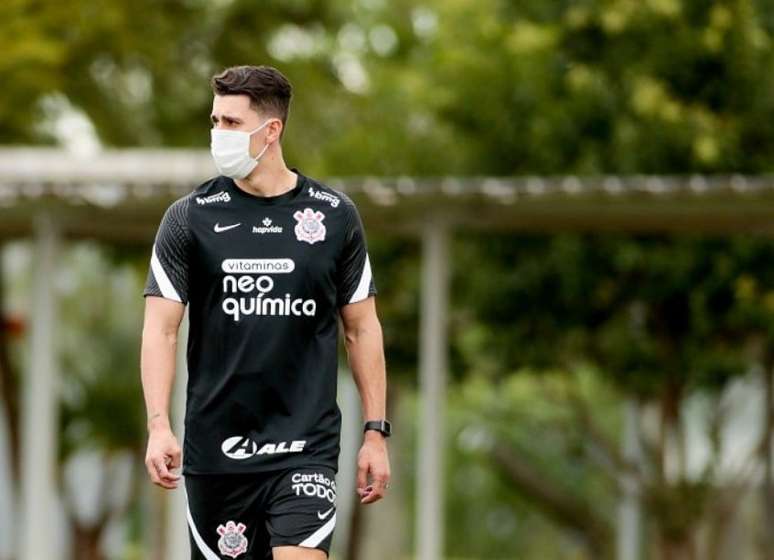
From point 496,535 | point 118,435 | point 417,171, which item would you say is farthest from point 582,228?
point 496,535

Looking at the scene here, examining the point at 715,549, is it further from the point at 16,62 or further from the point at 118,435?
the point at 118,435

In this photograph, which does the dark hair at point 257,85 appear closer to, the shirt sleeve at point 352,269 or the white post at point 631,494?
the shirt sleeve at point 352,269

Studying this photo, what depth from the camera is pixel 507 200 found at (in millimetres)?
14258

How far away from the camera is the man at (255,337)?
18.6ft

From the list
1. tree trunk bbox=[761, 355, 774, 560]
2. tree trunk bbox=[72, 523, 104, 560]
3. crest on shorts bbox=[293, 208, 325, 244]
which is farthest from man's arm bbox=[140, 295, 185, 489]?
tree trunk bbox=[72, 523, 104, 560]

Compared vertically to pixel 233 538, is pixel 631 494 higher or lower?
higher

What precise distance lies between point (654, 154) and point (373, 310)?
13185mm

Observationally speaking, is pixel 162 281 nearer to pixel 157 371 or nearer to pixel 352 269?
pixel 157 371

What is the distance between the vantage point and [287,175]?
19.1 feet

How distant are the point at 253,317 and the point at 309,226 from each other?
298 millimetres

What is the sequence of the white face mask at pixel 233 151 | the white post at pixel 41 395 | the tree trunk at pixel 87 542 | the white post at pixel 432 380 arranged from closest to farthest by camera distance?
the white face mask at pixel 233 151 → the white post at pixel 432 380 → the white post at pixel 41 395 → the tree trunk at pixel 87 542

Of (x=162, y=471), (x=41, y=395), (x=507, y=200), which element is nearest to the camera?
(x=162, y=471)

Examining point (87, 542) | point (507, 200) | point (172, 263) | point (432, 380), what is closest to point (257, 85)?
point (172, 263)

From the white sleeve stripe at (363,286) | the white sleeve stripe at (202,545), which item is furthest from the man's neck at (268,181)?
the white sleeve stripe at (202,545)
